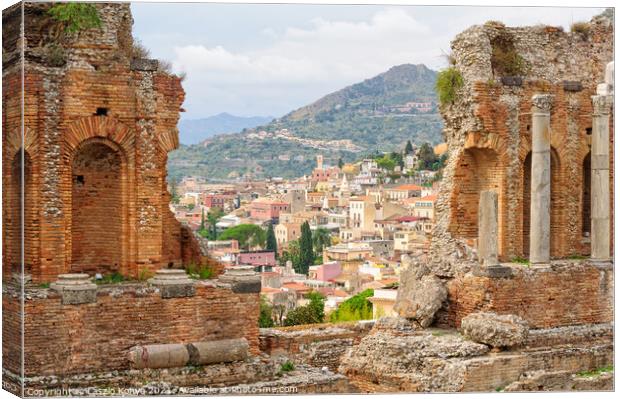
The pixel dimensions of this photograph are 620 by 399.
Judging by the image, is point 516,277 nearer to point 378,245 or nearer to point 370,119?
point 370,119

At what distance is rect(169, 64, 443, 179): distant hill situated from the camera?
46.3 m

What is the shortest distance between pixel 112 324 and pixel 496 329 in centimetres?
632

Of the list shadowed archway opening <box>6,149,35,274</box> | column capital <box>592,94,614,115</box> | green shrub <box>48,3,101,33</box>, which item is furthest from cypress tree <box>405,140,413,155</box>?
shadowed archway opening <box>6,149,35,274</box>

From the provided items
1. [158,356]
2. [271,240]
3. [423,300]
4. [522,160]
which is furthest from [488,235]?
[271,240]

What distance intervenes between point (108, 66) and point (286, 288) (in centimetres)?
2647

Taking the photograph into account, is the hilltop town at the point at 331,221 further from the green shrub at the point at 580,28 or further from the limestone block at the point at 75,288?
the limestone block at the point at 75,288

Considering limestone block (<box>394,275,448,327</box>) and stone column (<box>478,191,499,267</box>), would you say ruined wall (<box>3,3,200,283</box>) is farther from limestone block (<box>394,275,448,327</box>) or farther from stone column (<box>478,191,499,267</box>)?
stone column (<box>478,191,499,267</box>)

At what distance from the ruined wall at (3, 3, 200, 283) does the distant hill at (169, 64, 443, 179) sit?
23.4m

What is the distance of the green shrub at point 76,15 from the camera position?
64.2 ft

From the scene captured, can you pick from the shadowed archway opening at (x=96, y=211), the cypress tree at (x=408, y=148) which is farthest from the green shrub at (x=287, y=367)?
the cypress tree at (x=408, y=148)

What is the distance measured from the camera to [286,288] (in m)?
45.8

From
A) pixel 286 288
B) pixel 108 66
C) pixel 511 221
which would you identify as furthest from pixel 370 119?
pixel 108 66

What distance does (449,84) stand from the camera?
79.8ft

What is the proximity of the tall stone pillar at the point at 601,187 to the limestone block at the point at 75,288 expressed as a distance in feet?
31.6
